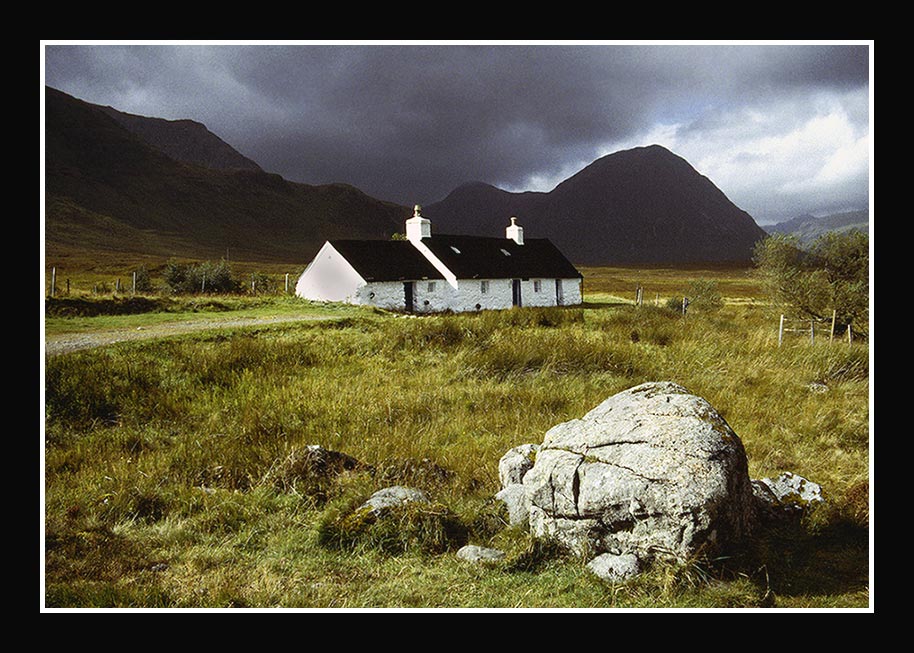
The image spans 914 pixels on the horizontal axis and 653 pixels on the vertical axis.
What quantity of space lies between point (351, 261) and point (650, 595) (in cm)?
3219

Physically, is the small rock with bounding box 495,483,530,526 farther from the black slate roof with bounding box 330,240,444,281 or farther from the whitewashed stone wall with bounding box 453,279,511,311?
the whitewashed stone wall with bounding box 453,279,511,311

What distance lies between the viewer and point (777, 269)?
24203 millimetres

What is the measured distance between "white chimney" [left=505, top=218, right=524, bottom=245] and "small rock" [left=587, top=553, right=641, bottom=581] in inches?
1616

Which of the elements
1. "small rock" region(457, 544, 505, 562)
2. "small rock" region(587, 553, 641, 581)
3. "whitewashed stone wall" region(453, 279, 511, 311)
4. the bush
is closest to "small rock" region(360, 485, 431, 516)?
"small rock" region(457, 544, 505, 562)

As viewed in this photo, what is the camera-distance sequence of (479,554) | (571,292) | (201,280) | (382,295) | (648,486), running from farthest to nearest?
(571,292)
(201,280)
(382,295)
(479,554)
(648,486)

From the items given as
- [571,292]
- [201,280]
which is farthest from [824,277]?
[201,280]

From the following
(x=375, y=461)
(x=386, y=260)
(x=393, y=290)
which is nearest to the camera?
(x=375, y=461)

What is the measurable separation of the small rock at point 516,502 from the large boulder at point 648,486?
17 centimetres

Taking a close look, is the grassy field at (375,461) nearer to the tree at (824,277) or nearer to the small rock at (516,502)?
the small rock at (516,502)

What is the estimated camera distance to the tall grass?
4.34m

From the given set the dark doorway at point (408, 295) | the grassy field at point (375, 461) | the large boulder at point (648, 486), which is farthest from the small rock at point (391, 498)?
the dark doorway at point (408, 295)

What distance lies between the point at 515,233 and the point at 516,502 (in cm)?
4088

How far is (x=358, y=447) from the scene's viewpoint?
7.57 metres

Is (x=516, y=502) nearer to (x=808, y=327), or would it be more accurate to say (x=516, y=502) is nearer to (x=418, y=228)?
(x=808, y=327)
